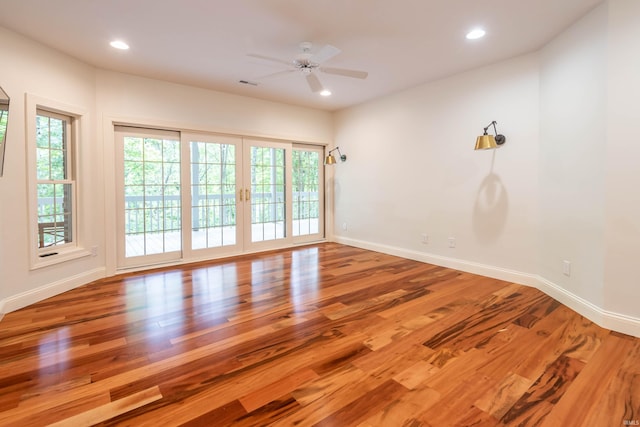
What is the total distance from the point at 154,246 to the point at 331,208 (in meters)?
3.30

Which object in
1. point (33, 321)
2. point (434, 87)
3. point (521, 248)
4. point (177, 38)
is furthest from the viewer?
point (434, 87)

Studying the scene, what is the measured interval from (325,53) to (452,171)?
8.06 ft

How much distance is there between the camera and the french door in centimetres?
443

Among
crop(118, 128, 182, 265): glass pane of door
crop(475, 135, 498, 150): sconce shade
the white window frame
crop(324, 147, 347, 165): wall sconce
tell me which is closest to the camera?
the white window frame

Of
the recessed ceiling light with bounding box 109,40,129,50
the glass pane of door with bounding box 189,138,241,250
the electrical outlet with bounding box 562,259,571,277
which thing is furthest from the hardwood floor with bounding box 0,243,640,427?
the recessed ceiling light with bounding box 109,40,129,50

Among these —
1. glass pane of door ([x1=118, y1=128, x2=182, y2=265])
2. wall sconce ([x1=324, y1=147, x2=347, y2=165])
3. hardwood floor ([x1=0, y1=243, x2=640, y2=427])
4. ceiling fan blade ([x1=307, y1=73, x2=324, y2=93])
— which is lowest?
hardwood floor ([x1=0, y1=243, x2=640, y2=427])

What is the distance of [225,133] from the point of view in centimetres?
507

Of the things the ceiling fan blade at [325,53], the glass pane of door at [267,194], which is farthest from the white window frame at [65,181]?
the ceiling fan blade at [325,53]

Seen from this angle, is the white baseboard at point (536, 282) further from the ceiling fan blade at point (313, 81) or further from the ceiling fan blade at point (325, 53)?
the ceiling fan blade at point (325, 53)

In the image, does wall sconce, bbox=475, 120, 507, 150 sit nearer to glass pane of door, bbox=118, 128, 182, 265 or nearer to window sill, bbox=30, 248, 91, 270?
glass pane of door, bbox=118, 128, 182, 265

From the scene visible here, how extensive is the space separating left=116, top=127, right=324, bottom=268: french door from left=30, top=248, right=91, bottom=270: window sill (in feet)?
1.69

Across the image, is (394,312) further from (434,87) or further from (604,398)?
(434,87)

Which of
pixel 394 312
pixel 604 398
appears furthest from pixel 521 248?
pixel 604 398

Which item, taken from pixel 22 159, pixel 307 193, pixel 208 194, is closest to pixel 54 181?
pixel 22 159
